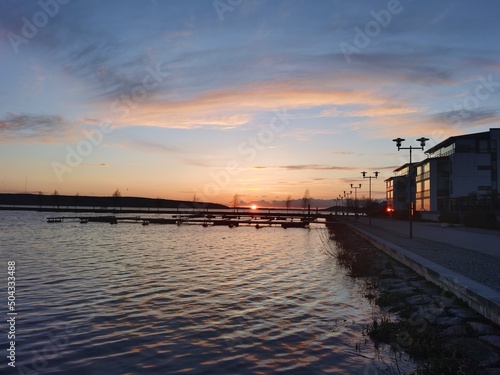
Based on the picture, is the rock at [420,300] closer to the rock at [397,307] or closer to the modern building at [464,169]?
the rock at [397,307]

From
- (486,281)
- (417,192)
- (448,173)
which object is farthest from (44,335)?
(417,192)

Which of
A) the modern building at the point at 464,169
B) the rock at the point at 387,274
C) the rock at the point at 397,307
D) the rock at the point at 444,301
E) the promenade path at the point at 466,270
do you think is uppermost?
the modern building at the point at 464,169


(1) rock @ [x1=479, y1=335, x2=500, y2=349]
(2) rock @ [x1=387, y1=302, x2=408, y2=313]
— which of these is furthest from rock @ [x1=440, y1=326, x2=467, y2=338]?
(2) rock @ [x1=387, y1=302, x2=408, y2=313]

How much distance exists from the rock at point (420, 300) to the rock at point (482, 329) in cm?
281

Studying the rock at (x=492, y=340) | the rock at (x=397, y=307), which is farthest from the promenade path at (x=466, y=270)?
the rock at (x=397, y=307)

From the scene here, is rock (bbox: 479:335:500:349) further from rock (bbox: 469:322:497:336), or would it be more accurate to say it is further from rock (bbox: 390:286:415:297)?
rock (bbox: 390:286:415:297)

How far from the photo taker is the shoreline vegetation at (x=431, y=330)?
7602mm

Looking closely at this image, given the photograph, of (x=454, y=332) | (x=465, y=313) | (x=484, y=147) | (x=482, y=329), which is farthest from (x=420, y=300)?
(x=484, y=147)

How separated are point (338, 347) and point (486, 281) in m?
5.48

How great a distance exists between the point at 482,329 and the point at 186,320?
24.8 feet

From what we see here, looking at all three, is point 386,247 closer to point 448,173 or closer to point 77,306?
point 77,306

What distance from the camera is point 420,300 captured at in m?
12.7

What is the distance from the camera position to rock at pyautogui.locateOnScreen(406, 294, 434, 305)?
12.3 m

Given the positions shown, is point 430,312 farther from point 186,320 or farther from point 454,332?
point 186,320
